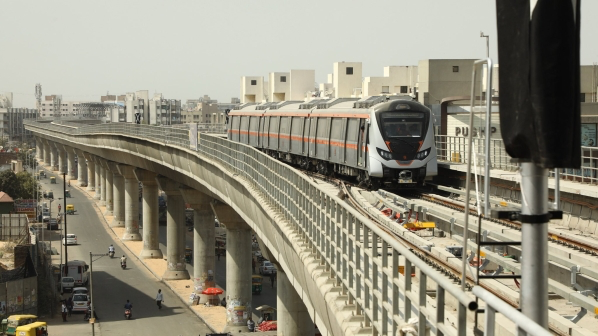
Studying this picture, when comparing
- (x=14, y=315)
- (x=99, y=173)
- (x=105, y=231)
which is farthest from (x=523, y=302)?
(x=99, y=173)

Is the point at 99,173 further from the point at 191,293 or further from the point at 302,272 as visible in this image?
the point at 302,272

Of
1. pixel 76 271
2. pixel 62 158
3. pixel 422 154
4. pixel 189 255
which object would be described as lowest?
pixel 189 255

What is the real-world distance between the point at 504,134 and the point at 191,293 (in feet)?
159

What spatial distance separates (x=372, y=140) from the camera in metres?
25.7

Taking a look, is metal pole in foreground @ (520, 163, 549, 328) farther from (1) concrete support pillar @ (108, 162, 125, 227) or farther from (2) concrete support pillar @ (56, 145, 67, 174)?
(2) concrete support pillar @ (56, 145, 67, 174)

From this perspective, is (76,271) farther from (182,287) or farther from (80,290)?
(182,287)

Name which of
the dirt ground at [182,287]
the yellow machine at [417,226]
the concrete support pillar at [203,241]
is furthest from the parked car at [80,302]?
the yellow machine at [417,226]

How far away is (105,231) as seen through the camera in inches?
3253

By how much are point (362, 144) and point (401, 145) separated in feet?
3.89

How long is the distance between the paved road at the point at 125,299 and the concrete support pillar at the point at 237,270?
1.72 m

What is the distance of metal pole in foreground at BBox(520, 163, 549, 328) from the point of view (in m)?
5.15

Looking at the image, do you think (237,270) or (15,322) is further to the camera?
(237,270)

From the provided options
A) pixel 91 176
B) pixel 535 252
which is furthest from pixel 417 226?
pixel 91 176

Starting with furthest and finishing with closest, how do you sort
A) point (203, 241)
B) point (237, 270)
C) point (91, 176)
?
point (91, 176) < point (203, 241) < point (237, 270)
